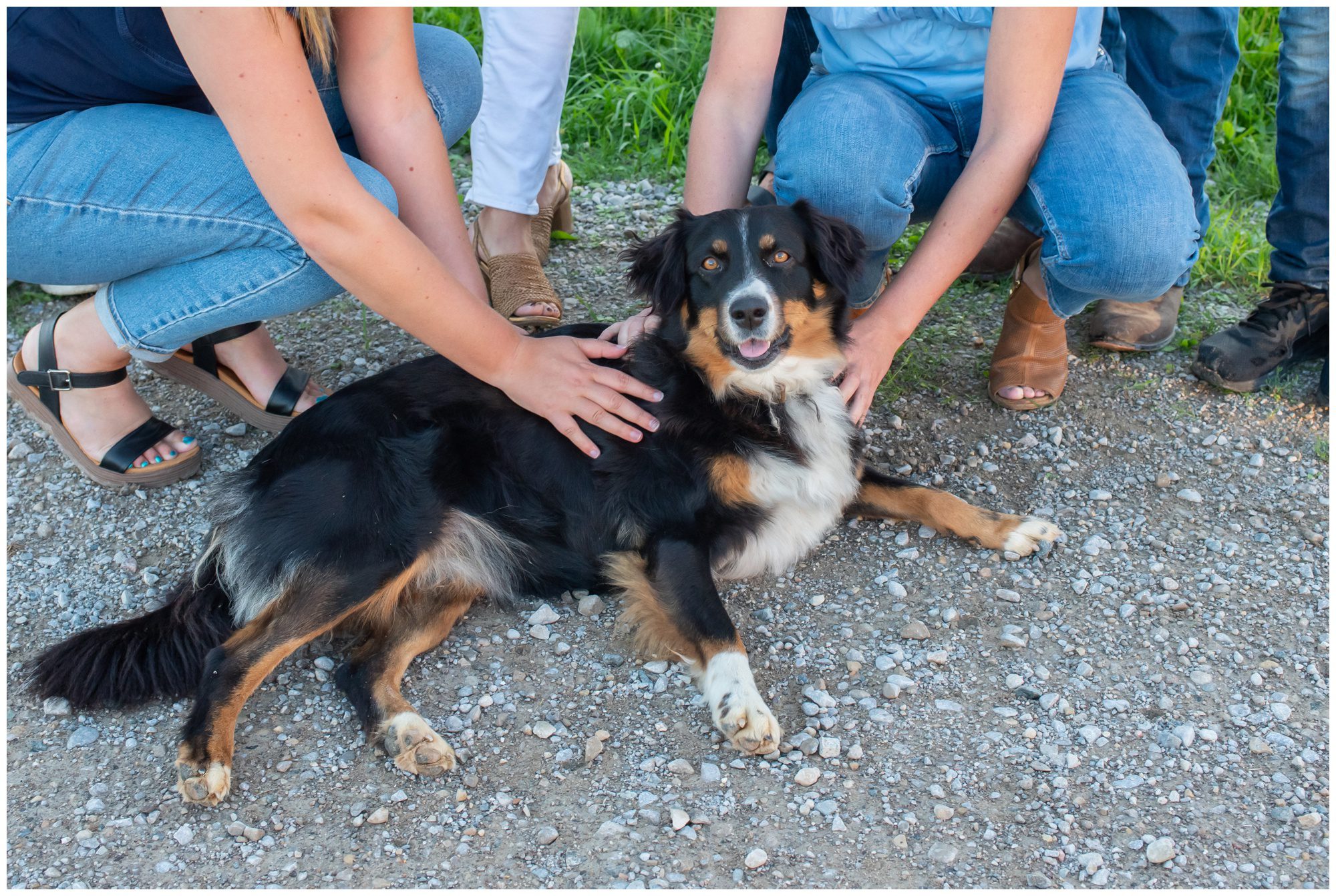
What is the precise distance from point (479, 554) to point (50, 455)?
71.4 inches

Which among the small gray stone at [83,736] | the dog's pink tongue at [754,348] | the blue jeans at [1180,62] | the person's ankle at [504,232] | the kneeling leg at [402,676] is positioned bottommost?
the small gray stone at [83,736]

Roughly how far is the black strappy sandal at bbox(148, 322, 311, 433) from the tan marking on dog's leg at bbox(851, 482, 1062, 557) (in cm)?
201

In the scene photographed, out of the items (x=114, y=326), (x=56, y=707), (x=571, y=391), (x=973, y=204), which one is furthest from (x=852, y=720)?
(x=114, y=326)

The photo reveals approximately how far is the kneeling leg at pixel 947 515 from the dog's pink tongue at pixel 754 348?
0.62 metres

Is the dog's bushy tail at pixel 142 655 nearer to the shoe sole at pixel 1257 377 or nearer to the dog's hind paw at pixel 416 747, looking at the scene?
the dog's hind paw at pixel 416 747

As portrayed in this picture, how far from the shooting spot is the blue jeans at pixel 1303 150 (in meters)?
3.57

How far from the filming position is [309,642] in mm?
2877

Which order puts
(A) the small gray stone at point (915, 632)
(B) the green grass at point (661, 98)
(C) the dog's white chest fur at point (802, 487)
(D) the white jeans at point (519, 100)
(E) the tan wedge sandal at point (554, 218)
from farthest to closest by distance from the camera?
(B) the green grass at point (661, 98)
(E) the tan wedge sandal at point (554, 218)
(D) the white jeans at point (519, 100)
(C) the dog's white chest fur at point (802, 487)
(A) the small gray stone at point (915, 632)

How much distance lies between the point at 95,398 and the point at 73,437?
17cm

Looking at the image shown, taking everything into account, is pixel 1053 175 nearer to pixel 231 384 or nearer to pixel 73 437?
pixel 231 384

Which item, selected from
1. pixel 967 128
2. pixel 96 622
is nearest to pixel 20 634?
pixel 96 622

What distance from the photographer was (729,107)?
3.25 m

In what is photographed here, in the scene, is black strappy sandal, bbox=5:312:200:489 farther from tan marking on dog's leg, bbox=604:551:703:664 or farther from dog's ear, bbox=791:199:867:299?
dog's ear, bbox=791:199:867:299

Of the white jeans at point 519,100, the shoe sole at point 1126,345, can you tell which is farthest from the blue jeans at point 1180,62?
→ the white jeans at point 519,100
